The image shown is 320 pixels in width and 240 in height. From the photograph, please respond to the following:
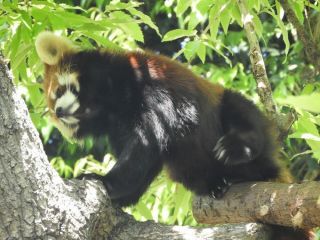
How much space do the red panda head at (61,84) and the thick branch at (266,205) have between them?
812mm

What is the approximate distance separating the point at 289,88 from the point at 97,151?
1.94 m

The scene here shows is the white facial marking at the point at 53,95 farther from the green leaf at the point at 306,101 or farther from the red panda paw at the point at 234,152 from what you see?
the green leaf at the point at 306,101

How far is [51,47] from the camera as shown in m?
2.95

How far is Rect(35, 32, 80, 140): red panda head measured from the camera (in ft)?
9.84

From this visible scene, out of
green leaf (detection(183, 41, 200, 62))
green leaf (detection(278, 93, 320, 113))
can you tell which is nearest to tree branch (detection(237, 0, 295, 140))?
green leaf (detection(183, 41, 200, 62))

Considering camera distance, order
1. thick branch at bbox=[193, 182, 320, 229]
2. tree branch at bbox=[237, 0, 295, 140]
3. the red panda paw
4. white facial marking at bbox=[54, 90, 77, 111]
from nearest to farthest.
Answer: thick branch at bbox=[193, 182, 320, 229] < the red panda paw < tree branch at bbox=[237, 0, 295, 140] < white facial marking at bbox=[54, 90, 77, 111]

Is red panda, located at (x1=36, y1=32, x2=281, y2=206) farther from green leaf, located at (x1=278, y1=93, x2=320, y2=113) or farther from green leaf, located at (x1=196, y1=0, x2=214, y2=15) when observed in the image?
green leaf, located at (x1=278, y1=93, x2=320, y2=113)

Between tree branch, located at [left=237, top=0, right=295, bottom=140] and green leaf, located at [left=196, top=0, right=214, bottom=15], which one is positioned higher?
green leaf, located at [left=196, top=0, right=214, bottom=15]

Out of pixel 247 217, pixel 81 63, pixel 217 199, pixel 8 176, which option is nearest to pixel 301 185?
pixel 247 217

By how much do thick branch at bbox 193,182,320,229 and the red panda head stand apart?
32.0 inches

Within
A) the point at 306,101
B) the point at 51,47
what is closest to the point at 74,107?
the point at 51,47

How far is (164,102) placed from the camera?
2.87m

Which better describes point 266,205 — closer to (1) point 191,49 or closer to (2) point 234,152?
(2) point 234,152

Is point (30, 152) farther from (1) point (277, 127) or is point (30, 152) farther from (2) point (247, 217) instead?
(1) point (277, 127)
